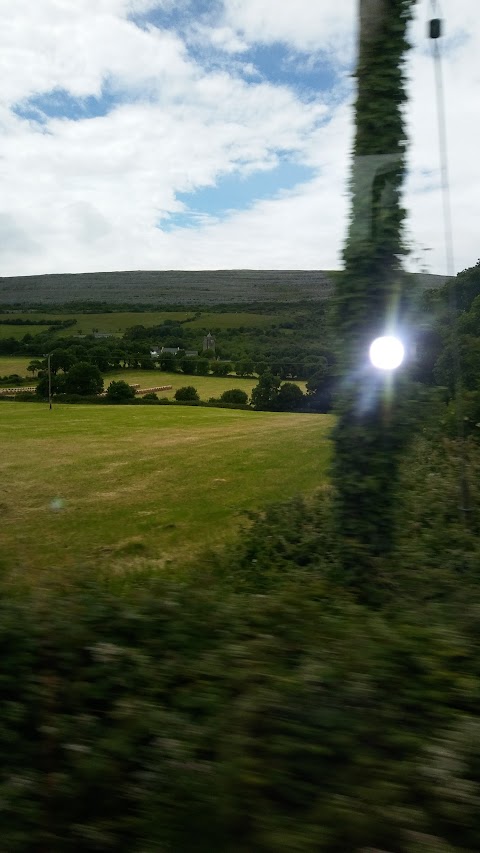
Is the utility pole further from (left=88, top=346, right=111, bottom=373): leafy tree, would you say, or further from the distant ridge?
the distant ridge

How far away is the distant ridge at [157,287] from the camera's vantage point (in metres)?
26.3

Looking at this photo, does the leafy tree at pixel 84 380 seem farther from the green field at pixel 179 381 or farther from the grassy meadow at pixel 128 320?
the grassy meadow at pixel 128 320

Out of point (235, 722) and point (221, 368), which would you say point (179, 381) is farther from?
point (235, 722)

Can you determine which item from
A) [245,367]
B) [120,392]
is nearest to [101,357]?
[120,392]

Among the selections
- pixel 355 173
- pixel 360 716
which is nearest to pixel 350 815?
pixel 360 716

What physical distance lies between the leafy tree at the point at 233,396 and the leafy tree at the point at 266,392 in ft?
2.16

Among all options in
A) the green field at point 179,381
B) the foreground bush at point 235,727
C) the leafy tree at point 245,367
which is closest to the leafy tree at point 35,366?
the green field at point 179,381

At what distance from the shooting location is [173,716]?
250cm

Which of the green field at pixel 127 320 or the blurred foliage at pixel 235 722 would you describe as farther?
the green field at pixel 127 320

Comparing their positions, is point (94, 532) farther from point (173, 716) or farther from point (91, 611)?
point (173, 716)

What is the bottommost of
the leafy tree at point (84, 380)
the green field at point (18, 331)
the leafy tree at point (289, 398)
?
the leafy tree at point (289, 398)

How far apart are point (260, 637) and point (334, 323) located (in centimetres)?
420

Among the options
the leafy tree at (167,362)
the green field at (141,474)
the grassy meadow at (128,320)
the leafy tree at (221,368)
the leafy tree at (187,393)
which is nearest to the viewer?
the green field at (141,474)

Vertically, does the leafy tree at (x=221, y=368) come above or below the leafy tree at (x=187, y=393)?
above
